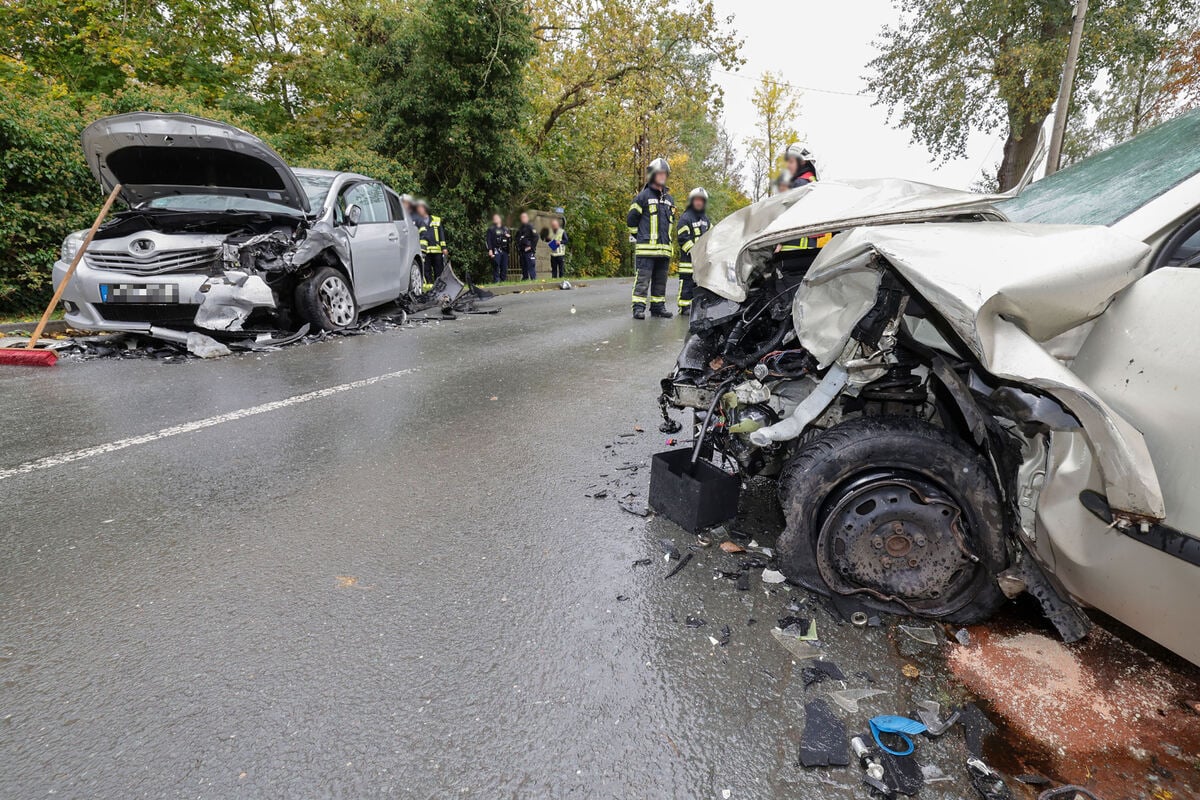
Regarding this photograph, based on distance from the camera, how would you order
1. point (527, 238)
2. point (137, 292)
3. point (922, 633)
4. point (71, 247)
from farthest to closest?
point (527, 238) < point (71, 247) < point (137, 292) < point (922, 633)

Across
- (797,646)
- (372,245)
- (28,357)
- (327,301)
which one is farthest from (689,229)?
(28,357)

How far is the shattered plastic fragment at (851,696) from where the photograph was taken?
5.78ft

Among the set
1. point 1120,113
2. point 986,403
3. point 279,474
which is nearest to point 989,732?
point 986,403

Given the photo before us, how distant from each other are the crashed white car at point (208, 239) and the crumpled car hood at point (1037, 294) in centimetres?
661

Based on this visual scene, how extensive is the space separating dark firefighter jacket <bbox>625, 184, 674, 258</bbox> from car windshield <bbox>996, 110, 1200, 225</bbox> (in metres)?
6.14

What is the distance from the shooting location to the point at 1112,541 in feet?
5.28

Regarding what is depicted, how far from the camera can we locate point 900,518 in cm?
212

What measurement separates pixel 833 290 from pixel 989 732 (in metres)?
1.48

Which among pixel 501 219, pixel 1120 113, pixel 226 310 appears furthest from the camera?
pixel 1120 113

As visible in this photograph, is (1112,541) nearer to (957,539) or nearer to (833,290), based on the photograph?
(957,539)

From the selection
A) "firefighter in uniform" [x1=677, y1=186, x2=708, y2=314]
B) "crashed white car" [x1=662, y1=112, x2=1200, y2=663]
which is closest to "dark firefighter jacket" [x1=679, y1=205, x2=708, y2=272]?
"firefighter in uniform" [x1=677, y1=186, x2=708, y2=314]

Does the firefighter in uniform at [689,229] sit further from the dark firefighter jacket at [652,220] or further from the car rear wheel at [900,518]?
the car rear wheel at [900,518]

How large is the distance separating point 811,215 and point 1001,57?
18558mm

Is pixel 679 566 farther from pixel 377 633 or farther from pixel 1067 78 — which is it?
pixel 1067 78
